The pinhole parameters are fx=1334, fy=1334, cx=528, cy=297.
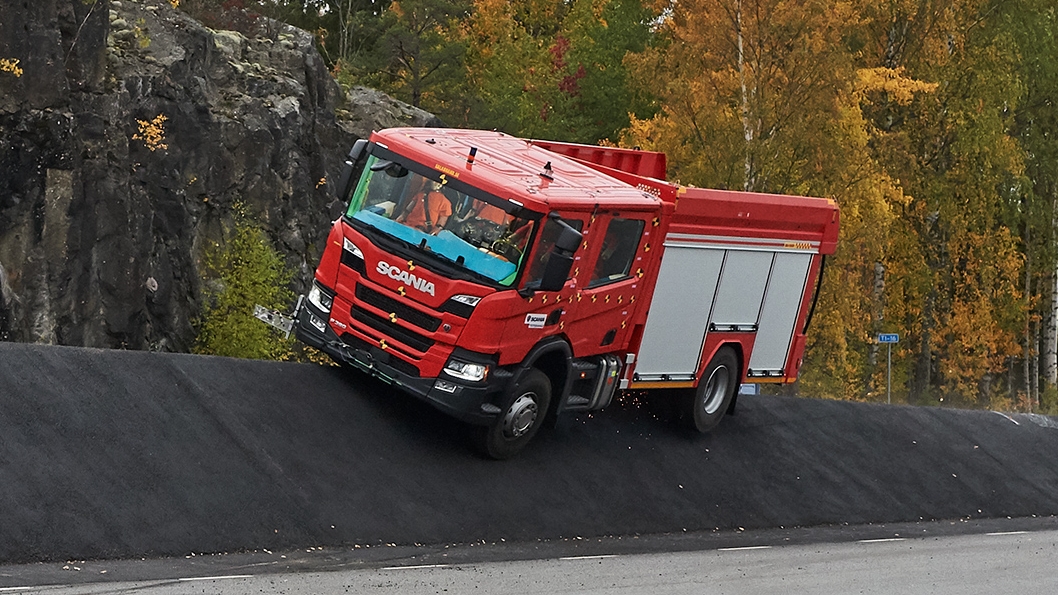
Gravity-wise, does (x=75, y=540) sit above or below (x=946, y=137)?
below

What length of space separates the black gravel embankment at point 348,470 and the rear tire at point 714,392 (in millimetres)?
267

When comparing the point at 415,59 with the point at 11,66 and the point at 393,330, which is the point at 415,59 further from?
the point at 393,330

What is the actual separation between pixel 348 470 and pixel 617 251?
3.79 metres

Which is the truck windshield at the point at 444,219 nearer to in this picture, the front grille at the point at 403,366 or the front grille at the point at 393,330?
the front grille at the point at 393,330

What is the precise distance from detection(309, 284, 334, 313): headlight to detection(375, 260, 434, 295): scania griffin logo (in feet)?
2.78

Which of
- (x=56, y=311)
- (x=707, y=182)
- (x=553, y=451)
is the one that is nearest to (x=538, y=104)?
(x=707, y=182)

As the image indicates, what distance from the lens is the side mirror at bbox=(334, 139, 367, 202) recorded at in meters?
13.7

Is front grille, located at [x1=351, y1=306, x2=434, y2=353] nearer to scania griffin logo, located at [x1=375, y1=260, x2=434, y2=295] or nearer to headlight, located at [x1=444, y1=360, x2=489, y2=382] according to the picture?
headlight, located at [x1=444, y1=360, x2=489, y2=382]

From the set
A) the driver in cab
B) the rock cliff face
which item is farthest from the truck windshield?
the rock cliff face

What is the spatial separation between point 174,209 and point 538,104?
26479 millimetres

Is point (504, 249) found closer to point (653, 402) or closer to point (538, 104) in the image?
point (653, 402)

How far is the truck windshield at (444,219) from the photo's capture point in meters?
12.9

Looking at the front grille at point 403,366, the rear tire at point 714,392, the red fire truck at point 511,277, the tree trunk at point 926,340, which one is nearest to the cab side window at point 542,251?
the red fire truck at point 511,277

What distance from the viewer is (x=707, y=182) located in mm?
28609
